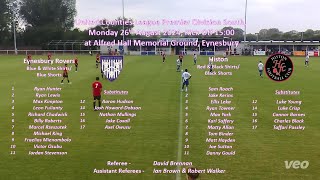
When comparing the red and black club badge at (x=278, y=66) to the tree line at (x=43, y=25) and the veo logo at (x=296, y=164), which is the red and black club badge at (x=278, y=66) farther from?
the veo logo at (x=296, y=164)

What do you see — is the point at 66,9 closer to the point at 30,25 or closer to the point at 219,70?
the point at 30,25

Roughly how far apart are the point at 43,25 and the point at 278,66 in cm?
634

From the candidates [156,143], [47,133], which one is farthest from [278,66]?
[47,133]

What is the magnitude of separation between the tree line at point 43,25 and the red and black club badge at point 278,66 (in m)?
1.38

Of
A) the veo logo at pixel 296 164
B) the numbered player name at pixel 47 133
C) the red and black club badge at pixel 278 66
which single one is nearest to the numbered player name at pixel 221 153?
the veo logo at pixel 296 164

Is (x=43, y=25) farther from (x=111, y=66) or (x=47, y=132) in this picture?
(x=47, y=132)

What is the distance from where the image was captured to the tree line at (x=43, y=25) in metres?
10.7

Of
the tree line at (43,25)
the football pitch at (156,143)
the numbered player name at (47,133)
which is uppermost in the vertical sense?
the tree line at (43,25)

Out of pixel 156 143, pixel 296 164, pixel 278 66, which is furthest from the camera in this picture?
pixel 156 143

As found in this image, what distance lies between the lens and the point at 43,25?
11.1 metres

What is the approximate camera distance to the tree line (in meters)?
10.7

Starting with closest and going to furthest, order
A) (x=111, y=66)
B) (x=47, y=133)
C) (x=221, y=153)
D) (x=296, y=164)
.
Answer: (x=296, y=164)
(x=111, y=66)
(x=47, y=133)
(x=221, y=153)

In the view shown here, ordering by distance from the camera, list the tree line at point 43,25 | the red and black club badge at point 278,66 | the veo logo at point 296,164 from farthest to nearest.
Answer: the tree line at point 43,25, the veo logo at point 296,164, the red and black club badge at point 278,66

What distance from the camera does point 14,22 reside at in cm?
1134
